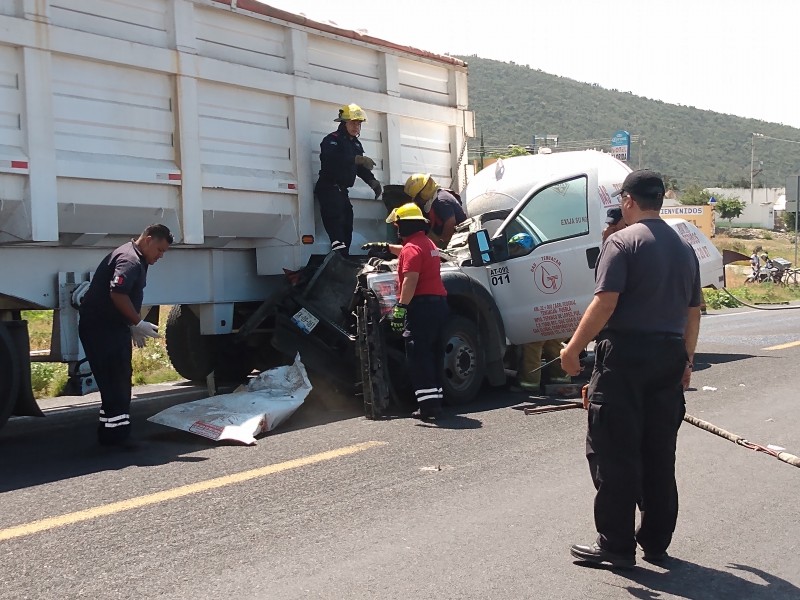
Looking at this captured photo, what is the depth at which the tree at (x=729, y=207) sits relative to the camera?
8225 centimetres

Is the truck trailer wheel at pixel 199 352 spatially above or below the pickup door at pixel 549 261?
below

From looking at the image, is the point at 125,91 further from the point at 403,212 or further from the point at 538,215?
the point at 538,215

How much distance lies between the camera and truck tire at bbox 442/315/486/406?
8766mm

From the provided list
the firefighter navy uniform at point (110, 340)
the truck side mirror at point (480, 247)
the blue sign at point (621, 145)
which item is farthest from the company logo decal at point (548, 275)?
the blue sign at point (621, 145)

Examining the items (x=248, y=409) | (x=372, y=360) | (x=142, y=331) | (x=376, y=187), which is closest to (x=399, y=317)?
(x=372, y=360)

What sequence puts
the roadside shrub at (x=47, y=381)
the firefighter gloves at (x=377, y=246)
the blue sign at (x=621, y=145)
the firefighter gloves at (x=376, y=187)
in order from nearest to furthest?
1. the firefighter gloves at (x=377, y=246)
2. the firefighter gloves at (x=376, y=187)
3. the roadside shrub at (x=47, y=381)
4. the blue sign at (x=621, y=145)

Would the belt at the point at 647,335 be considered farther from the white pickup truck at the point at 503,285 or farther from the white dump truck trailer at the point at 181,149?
the white dump truck trailer at the point at 181,149

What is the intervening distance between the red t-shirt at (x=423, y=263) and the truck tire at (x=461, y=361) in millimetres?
550

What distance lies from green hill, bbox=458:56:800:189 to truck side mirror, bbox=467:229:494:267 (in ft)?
240

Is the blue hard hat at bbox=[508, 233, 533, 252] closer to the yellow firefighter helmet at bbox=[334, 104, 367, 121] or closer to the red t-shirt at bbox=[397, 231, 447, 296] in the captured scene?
the red t-shirt at bbox=[397, 231, 447, 296]

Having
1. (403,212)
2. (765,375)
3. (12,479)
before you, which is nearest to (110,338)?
(12,479)

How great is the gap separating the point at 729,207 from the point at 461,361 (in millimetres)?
78893

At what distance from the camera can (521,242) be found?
9398 mm

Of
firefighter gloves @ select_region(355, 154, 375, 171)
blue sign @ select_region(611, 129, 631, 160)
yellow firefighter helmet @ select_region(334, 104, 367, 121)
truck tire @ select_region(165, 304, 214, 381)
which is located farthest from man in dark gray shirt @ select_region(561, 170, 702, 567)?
blue sign @ select_region(611, 129, 631, 160)
